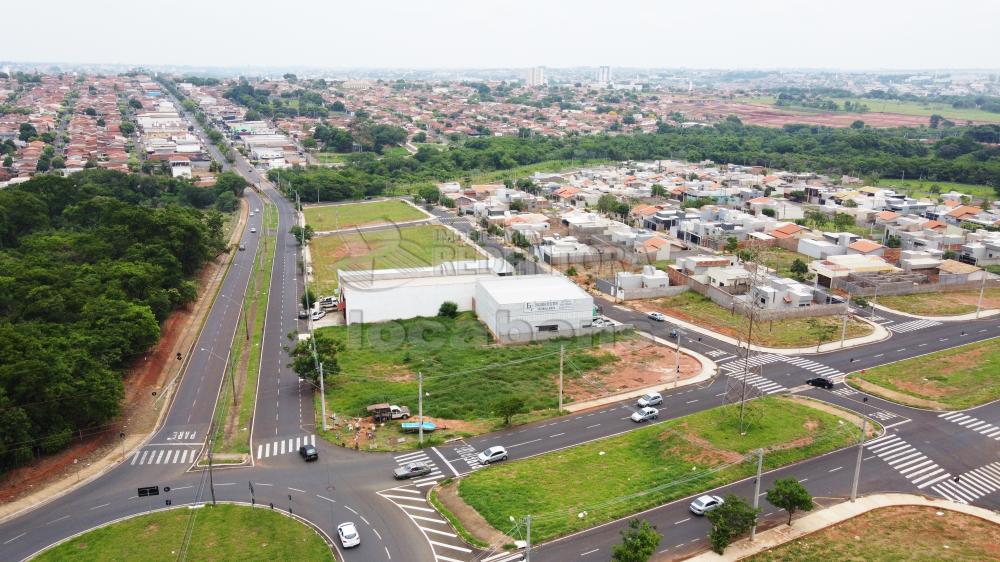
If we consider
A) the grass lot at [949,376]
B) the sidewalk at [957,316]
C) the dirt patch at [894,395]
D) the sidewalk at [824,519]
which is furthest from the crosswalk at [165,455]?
the sidewalk at [957,316]

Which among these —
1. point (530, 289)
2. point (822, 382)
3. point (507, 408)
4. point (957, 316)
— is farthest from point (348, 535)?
point (957, 316)

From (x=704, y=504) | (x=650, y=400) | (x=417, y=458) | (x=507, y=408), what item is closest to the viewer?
(x=704, y=504)

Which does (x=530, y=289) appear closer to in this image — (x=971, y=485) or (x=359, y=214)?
(x=971, y=485)

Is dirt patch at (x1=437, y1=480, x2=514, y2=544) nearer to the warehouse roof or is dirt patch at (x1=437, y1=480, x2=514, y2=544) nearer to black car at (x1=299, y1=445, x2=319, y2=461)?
black car at (x1=299, y1=445, x2=319, y2=461)

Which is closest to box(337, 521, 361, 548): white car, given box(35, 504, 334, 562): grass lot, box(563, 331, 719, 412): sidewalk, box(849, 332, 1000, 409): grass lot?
box(35, 504, 334, 562): grass lot

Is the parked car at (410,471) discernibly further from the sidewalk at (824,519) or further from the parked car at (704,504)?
the sidewalk at (824,519)

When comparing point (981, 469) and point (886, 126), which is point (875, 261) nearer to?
point (981, 469)

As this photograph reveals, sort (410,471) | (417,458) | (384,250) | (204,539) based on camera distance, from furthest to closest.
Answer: (384,250)
(417,458)
(410,471)
(204,539)
